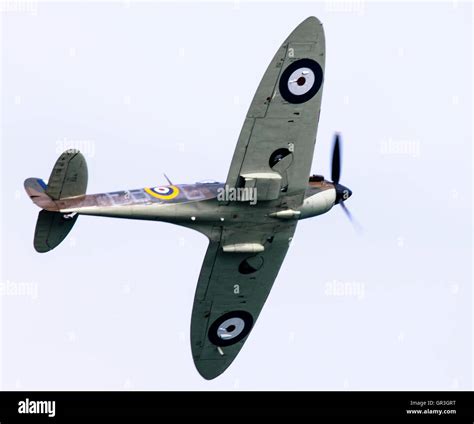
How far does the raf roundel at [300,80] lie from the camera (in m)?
26.9

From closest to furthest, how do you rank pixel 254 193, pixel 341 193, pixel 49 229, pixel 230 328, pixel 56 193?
1. pixel 56 193
2. pixel 49 229
3. pixel 254 193
4. pixel 341 193
5. pixel 230 328

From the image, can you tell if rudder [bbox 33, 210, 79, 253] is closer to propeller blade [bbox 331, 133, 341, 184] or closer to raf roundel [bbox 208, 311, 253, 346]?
raf roundel [bbox 208, 311, 253, 346]

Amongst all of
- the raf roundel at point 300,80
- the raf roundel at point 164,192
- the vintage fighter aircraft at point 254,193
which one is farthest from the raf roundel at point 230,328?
the raf roundel at point 300,80

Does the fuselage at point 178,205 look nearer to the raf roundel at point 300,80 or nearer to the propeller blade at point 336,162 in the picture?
the propeller blade at point 336,162

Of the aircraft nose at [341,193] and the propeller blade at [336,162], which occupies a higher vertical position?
the propeller blade at [336,162]

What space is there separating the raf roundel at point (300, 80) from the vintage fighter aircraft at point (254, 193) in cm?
2

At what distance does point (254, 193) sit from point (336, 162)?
305cm

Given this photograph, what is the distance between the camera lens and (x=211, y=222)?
28.4m

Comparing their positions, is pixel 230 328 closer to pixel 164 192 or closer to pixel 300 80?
pixel 164 192

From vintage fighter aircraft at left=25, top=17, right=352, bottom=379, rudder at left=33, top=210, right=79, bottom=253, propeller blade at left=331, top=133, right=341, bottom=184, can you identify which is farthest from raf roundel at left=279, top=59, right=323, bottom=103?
rudder at left=33, top=210, right=79, bottom=253

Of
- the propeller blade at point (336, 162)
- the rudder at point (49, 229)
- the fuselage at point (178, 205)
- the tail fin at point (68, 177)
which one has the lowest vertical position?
the rudder at point (49, 229)

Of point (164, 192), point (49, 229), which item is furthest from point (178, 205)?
point (49, 229)

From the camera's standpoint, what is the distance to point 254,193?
27969 millimetres
